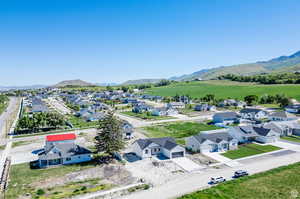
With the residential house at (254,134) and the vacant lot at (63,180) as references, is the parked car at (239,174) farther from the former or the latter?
the residential house at (254,134)

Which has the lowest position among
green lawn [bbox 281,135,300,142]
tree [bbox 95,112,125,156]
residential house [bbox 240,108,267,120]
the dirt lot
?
green lawn [bbox 281,135,300,142]

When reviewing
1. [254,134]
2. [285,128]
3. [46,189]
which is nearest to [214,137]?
[254,134]

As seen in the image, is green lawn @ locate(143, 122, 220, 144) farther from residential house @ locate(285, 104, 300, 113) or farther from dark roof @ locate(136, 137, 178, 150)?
residential house @ locate(285, 104, 300, 113)

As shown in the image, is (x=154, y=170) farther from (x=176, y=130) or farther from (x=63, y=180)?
(x=176, y=130)

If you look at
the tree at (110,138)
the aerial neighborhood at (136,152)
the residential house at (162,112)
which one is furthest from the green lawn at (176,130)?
the residential house at (162,112)

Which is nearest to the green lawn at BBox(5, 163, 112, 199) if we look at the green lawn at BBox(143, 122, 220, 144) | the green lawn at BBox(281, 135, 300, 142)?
the green lawn at BBox(143, 122, 220, 144)
